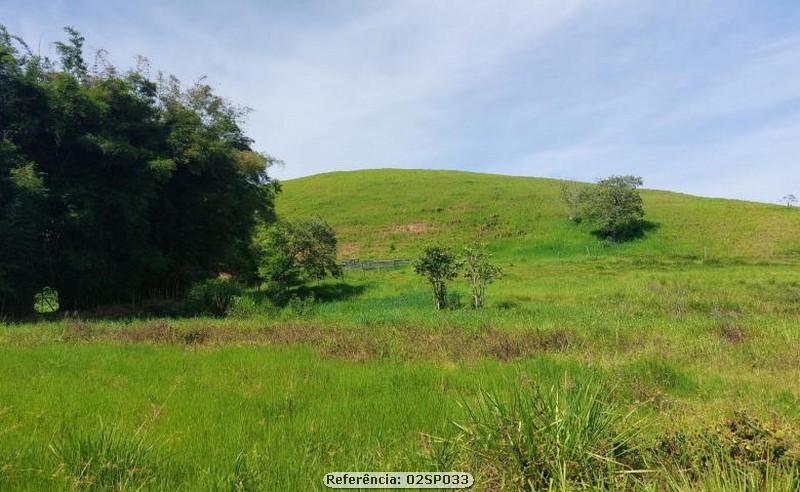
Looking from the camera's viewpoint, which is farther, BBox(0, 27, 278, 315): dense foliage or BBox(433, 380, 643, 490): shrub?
BBox(0, 27, 278, 315): dense foliage

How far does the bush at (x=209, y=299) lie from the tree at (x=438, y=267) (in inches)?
361

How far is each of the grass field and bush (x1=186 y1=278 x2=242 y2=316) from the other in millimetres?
2507

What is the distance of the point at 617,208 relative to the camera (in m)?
49.6

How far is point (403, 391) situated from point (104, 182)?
19031 millimetres

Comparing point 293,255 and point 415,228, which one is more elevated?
point 415,228

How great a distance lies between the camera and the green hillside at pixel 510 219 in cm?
4794

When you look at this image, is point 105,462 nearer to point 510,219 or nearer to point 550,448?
point 550,448

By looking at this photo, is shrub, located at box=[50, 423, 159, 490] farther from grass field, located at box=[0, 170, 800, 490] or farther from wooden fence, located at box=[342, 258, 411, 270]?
wooden fence, located at box=[342, 258, 411, 270]

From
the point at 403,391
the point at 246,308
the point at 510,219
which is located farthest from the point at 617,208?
the point at 403,391

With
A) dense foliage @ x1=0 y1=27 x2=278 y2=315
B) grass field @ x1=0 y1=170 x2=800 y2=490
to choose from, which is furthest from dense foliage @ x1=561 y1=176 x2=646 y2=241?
dense foliage @ x1=0 y1=27 x2=278 y2=315

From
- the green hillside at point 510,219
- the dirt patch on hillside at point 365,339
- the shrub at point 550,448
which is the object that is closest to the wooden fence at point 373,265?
the green hillside at point 510,219

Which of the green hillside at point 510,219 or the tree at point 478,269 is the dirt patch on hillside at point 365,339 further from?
the green hillside at point 510,219

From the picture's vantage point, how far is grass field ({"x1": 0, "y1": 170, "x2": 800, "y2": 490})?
3.81 m
